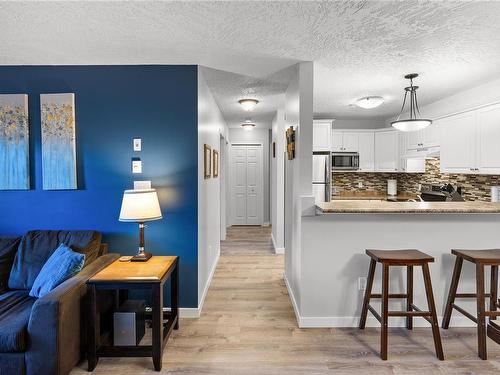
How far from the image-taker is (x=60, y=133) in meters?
2.94

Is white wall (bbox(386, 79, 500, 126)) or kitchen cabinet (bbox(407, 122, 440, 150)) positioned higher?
white wall (bbox(386, 79, 500, 126))

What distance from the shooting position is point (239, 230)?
7.38 metres

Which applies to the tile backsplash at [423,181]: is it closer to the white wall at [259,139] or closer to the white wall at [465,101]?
the white wall at [465,101]

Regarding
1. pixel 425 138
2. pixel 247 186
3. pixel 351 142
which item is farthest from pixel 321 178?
pixel 247 186

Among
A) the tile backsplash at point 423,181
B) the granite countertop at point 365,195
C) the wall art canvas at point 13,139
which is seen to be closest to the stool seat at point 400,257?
the tile backsplash at point 423,181

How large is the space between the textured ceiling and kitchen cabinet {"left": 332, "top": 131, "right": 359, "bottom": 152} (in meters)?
2.52

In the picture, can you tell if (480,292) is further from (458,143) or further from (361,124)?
(361,124)

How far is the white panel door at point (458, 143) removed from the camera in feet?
12.5

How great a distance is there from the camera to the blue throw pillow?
230cm

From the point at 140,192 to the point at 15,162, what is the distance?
4.44ft

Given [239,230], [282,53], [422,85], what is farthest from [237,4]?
[239,230]

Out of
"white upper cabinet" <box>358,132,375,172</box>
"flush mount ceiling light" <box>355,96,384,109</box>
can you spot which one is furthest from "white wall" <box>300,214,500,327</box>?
"white upper cabinet" <box>358,132,375,172</box>

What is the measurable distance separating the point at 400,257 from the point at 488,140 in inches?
84.6

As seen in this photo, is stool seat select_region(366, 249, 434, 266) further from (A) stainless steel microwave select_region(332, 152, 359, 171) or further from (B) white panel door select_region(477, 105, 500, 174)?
(A) stainless steel microwave select_region(332, 152, 359, 171)
